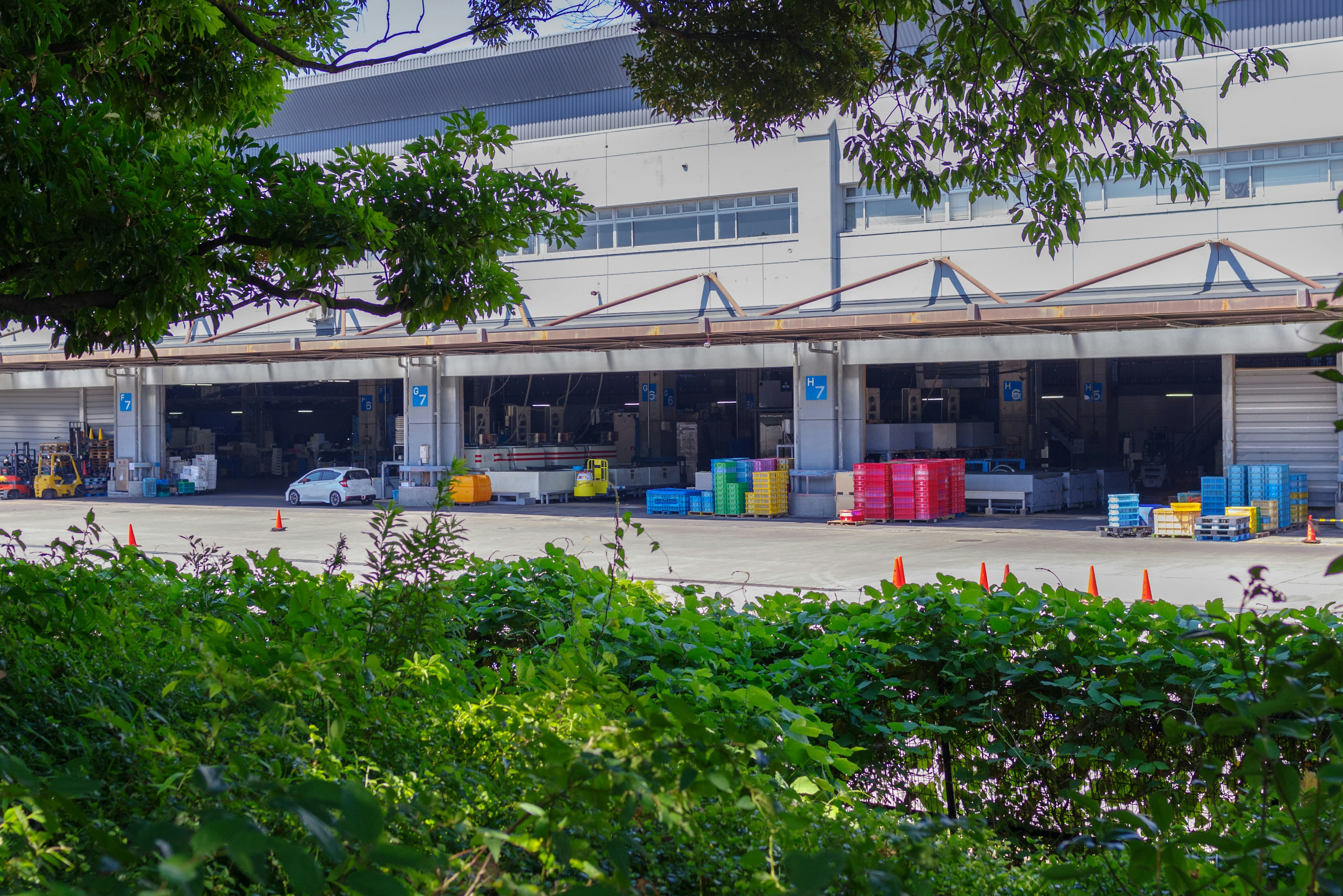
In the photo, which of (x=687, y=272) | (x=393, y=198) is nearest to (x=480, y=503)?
(x=687, y=272)

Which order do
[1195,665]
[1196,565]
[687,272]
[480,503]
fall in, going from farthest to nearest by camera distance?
[480,503], [687,272], [1196,565], [1195,665]

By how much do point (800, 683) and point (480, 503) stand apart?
35655mm

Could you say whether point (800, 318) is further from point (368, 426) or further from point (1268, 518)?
point (368, 426)

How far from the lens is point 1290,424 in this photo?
28.7 metres

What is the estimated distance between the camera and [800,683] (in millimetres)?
5117

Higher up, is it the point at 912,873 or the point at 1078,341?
the point at 1078,341

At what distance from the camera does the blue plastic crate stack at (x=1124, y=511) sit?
2712cm

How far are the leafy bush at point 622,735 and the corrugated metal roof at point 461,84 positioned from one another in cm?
3510

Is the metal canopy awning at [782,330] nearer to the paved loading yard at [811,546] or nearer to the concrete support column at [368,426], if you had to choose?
the paved loading yard at [811,546]

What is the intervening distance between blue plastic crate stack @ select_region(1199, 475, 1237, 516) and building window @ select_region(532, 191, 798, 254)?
45.5ft

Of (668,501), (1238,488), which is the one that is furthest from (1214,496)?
(668,501)

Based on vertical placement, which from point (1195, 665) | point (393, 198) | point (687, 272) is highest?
point (687, 272)

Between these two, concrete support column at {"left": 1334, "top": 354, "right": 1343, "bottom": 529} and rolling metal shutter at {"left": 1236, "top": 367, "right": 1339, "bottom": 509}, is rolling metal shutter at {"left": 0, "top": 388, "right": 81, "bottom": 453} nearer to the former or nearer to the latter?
rolling metal shutter at {"left": 1236, "top": 367, "right": 1339, "bottom": 509}

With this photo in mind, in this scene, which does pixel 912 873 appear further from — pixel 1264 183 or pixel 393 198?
pixel 1264 183
